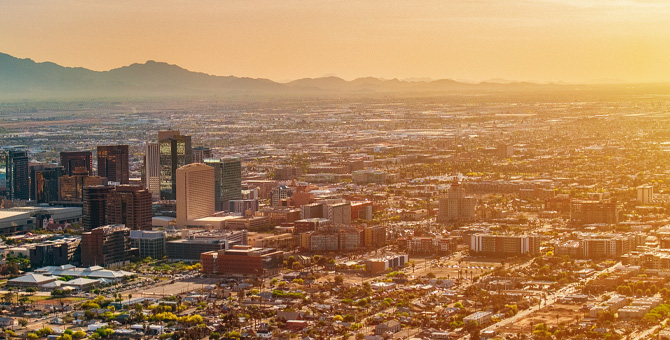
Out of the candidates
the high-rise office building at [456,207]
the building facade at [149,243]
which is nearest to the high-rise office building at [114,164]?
the high-rise office building at [456,207]

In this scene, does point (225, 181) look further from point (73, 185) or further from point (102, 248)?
point (102, 248)

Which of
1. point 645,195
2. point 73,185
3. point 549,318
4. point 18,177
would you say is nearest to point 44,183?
point 73,185

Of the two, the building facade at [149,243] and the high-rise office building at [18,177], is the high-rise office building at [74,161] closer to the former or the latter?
the high-rise office building at [18,177]

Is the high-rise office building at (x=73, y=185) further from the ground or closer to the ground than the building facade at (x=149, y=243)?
further from the ground

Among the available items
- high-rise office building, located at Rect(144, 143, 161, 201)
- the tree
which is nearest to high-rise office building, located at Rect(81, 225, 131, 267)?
the tree

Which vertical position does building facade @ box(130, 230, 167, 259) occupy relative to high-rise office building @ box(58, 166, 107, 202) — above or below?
below

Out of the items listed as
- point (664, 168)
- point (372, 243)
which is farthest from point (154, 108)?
point (372, 243)

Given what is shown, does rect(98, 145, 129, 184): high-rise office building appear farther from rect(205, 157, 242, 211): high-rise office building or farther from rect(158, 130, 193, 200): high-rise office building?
rect(205, 157, 242, 211): high-rise office building
